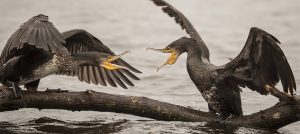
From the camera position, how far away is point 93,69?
11.4 metres

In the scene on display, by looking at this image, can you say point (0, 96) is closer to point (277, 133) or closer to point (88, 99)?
point (88, 99)

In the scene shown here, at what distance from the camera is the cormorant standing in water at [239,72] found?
9.15m

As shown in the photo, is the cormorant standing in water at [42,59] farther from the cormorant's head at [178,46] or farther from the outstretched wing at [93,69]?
the cormorant's head at [178,46]

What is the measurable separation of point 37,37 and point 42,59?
0.68m

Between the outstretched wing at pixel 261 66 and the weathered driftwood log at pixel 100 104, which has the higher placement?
the outstretched wing at pixel 261 66

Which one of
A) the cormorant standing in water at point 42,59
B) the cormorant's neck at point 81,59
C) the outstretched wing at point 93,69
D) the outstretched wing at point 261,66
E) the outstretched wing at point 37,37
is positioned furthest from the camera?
the outstretched wing at point 93,69

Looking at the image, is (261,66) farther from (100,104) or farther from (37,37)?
(37,37)

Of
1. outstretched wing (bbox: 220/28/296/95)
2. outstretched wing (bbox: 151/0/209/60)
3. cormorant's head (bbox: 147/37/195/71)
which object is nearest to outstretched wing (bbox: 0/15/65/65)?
cormorant's head (bbox: 147/37/195/71)

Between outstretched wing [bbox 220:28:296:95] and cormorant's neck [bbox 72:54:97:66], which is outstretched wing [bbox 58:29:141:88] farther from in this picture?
outstretched wing [bbox 220:28:296:95]

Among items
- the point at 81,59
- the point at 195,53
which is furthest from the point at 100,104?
the point at 195,53

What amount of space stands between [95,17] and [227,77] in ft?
25.9

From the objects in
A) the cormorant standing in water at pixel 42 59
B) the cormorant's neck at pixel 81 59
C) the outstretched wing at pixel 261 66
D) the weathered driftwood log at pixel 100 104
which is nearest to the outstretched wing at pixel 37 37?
the cormorant standing in water at pixel 42 59

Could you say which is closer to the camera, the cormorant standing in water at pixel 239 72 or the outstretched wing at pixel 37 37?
the cormorant standing in water at pixel 239 72

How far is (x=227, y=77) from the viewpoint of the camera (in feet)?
31.6
